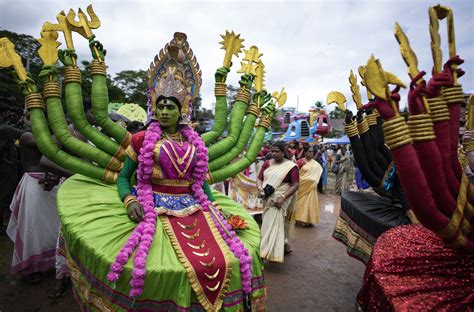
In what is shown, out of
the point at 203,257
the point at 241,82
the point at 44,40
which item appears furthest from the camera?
the point at 241,82

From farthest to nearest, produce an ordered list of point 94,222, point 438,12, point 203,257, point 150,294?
1. point 94,222
2. point 203,257
3. point 150,294
4. point 438,12

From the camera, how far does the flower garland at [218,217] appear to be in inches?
80.9

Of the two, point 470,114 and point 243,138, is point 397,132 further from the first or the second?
point 243,138

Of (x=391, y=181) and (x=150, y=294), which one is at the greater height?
(x=391, y=181)

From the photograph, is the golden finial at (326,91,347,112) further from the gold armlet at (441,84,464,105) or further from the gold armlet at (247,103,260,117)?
the gold armlet at (441,84,464,105)

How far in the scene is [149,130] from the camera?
254 cm

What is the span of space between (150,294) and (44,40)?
87.0 inches

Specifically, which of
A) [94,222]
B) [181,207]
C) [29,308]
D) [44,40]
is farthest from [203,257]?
[29,308]

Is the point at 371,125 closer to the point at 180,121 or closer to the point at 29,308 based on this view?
the point at 180,121

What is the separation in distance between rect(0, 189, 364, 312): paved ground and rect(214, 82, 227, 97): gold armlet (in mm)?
2594

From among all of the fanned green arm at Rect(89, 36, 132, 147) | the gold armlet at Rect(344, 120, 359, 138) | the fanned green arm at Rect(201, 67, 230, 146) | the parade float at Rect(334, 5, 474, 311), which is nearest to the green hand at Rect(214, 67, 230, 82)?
the fanned green arm at Rect(201, 67, 230, 146)

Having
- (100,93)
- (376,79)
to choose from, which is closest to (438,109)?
(376,79)

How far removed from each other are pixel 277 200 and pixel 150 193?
2.71m

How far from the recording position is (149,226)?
6.82 feet
